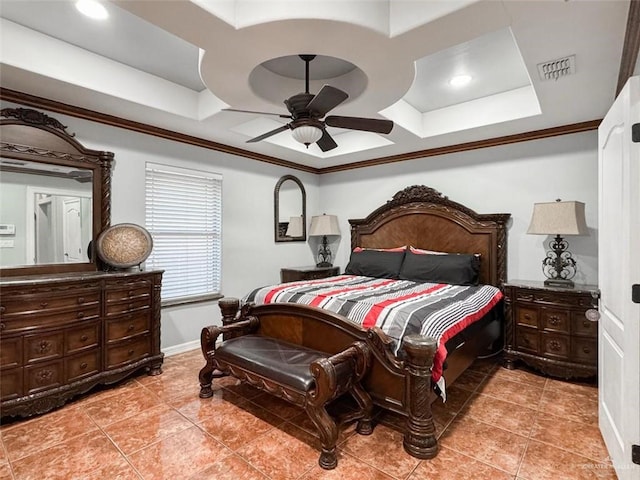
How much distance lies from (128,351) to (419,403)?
2.52m

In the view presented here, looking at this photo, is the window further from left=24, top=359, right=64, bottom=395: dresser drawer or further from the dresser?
left=24, top=359, right=64, bottom=395: dresser drawer

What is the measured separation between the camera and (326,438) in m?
1.95

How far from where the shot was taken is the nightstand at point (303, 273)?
480 centimetres

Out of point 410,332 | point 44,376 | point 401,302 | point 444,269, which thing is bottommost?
point 44,376

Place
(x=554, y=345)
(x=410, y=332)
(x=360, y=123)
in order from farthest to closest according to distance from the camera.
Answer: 1. (x=554, y=345)
2. (x=360, y=123)
3. (x=410, y=332)

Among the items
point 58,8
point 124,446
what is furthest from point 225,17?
point 124,446

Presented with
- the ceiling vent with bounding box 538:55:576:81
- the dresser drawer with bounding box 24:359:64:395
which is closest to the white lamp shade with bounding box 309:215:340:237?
the ceiling vent with bounding box 538:55:576:81

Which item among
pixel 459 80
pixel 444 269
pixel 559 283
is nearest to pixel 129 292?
pixel 444 269

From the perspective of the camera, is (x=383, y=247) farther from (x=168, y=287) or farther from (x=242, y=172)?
(x=168, y=287)

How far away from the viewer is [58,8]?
2135mm

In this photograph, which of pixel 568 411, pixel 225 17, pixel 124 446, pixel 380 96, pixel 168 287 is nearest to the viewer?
pixel 225 17

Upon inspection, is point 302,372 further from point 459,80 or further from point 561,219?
point 459,80

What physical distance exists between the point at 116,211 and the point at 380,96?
9.03 ft

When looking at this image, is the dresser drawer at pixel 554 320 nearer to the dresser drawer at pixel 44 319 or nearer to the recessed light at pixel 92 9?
the dresser drawer at pixel 44 319
